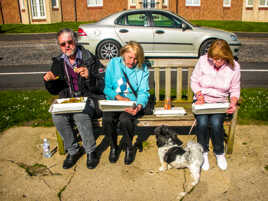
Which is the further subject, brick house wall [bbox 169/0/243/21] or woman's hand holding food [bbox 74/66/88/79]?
brick house wall [bbox 169/0/243/21]

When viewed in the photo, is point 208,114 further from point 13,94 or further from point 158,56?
point 158,56

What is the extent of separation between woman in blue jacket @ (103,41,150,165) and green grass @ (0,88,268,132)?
1.16m

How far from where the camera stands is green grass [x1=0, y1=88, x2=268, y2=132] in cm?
505

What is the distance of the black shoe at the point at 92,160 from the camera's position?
3701mm

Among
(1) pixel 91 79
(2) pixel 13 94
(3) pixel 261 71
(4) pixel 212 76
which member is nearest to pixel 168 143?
(4) pixel 212 76

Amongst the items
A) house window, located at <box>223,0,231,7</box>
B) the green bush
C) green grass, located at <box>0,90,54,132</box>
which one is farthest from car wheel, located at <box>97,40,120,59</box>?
house window, located at <box>223,0,231,7</box>

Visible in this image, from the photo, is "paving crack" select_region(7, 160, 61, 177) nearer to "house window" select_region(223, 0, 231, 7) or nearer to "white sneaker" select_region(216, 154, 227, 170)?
"white sneaker" select_region(216, 154, 227, 170)

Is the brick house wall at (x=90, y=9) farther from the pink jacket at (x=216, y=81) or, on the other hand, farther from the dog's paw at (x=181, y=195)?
the dog's paw at (x=181, y=195)

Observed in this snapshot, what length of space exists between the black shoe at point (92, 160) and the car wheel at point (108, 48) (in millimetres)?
6584

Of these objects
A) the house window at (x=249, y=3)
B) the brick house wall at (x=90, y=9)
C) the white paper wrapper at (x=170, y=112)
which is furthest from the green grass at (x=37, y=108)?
the house window at (x=249, y=3)

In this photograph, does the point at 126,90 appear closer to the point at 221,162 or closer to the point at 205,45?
the point at 221,162

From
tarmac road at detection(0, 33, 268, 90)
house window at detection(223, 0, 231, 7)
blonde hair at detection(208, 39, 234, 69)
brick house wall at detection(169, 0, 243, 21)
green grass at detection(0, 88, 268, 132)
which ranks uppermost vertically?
house window at detection(223, 0, 231, 7)

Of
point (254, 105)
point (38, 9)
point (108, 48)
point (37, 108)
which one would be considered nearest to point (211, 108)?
point (254, 105)

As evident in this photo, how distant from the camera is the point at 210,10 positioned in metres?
28.6
